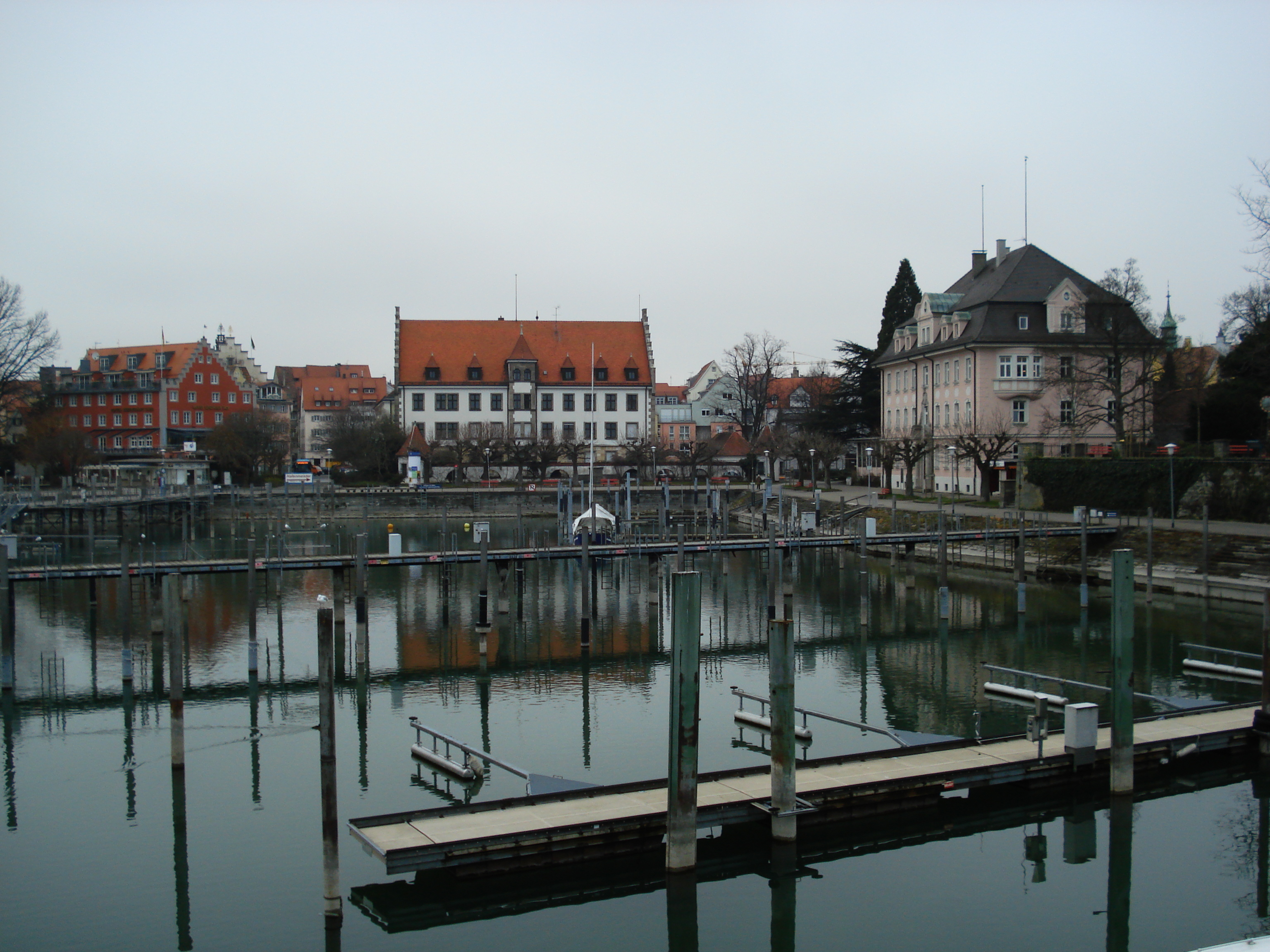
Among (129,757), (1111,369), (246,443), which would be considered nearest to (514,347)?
(246,443)

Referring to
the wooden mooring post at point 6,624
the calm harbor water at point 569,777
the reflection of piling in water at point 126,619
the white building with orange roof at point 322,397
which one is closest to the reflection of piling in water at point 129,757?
the calm harbor water at point 569,777

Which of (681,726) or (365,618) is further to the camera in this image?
(365,618)

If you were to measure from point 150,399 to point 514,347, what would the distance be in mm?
32087

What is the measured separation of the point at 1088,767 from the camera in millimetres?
18281

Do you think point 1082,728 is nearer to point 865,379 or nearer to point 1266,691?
point 1266,691

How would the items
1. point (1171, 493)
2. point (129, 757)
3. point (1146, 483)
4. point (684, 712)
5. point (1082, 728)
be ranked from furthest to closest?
1. point (1146, 483)
2. point (1171, 493)
3. point (129, 757)
4. point (1082, 728)
5. point (684, 712)

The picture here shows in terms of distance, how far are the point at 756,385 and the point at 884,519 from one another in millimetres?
44237

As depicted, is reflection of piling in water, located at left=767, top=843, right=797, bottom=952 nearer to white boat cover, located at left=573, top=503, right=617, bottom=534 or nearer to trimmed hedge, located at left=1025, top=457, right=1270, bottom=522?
white boat cover, located at left=573, top=503, right=617, bottom=534

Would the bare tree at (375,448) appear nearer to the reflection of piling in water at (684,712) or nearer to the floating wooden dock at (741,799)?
the floating wooden dock at (741,799)

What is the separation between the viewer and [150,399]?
94750 mm

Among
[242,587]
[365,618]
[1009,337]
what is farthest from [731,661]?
[1009,337]

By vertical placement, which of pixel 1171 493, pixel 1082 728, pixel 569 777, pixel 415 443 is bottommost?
pixel 569 777

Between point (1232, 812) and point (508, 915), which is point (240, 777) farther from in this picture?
point (1232, 812)

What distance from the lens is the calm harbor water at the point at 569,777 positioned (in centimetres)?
1423
